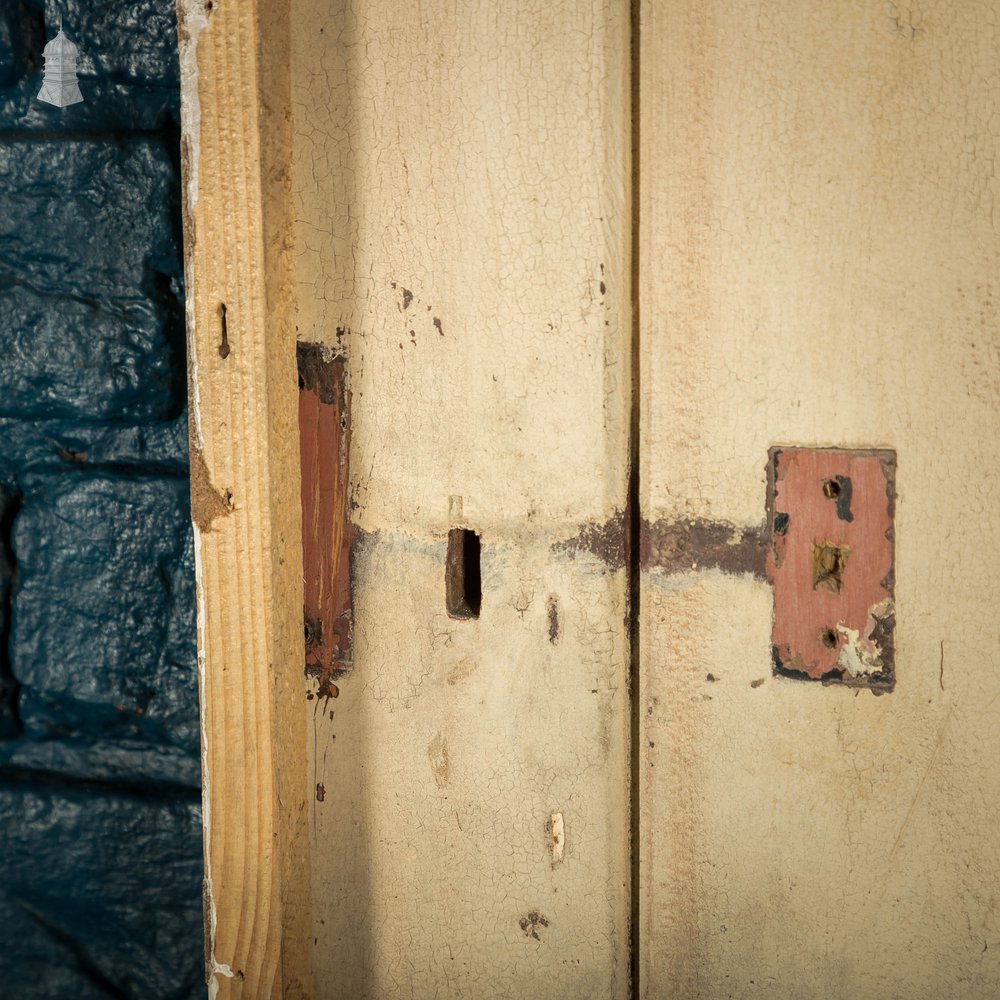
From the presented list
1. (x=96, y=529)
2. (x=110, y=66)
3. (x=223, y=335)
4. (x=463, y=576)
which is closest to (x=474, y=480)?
(x=463, y=576)

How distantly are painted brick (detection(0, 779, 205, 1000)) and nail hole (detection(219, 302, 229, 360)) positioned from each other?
0.49 metres

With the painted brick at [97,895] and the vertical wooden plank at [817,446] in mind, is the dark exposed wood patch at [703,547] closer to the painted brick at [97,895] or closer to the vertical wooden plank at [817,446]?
the vertical wooden plank at [817,446]

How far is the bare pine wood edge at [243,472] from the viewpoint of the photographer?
674 mm

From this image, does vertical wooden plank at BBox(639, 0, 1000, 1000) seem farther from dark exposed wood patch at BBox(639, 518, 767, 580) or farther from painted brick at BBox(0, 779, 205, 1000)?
painted brick at BBox(0, 779, 205, 1000)

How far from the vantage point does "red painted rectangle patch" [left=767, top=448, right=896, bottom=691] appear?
0.65m

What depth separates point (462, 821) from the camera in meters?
0.74

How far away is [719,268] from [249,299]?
327mm

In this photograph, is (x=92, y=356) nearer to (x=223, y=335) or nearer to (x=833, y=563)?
(x=223, y=335)

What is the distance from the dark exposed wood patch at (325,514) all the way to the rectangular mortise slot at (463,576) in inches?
3.1

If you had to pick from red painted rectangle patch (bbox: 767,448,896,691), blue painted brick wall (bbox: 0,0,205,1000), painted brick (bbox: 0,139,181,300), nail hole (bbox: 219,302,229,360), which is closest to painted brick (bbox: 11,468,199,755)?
blue painted brick wall (bbox: 0,0,205,1000)

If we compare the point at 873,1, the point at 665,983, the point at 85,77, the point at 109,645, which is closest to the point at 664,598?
the point at 665,983

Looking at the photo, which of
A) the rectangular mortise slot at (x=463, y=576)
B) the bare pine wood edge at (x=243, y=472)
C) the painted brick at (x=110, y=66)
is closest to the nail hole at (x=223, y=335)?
the bare pine wood edge at (x=243, y=472)

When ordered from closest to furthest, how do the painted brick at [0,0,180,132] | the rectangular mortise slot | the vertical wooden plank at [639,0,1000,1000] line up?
the vertical wooden plank at [639,0,1000,1000] < the rectangular mortise slot < the painted brick at [0,0,180,132]

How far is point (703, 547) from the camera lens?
69 cm
